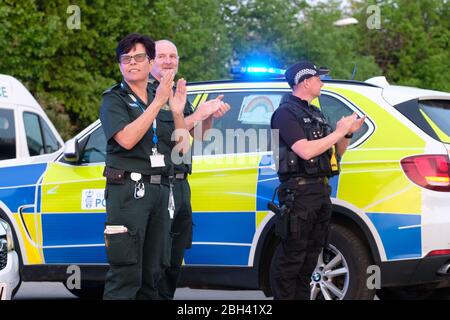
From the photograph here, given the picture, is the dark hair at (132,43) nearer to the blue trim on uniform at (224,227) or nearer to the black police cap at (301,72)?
the black police cap at (301,72)

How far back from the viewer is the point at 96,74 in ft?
83.4

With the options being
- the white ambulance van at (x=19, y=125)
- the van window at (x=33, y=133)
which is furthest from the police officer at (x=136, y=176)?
the van window at (x=33, y=133)

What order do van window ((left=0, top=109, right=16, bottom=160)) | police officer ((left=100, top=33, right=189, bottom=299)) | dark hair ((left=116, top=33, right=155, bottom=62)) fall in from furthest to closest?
van window ((left=0, top=109, right=16, bottom=160)), dark hair ((left=116, top=33, right=155, bottom=62)), police officer ((left=100, top=33, right=189, bottom=299))

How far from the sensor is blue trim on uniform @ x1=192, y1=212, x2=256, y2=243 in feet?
24.4

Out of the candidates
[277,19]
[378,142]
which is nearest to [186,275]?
[378,142]

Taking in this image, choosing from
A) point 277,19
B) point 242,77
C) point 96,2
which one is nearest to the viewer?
point 242,77

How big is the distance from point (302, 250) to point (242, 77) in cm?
180

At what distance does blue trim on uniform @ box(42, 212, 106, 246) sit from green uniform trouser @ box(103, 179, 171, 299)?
194cm

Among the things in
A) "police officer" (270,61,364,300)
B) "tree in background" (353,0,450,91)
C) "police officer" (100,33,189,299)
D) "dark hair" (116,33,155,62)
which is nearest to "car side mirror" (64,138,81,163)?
"police officer" (270,61,364,300)

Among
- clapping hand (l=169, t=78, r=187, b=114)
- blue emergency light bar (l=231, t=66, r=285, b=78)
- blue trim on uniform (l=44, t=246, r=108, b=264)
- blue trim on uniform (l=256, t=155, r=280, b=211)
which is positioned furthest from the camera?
blue emergency light bar (l=231, t=66, r=285, b=78)

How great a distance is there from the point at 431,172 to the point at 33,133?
6.94m

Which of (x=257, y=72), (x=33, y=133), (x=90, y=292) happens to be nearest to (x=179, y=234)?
(x=257, y=72)

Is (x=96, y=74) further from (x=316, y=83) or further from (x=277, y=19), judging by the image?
(x=316, y=83)

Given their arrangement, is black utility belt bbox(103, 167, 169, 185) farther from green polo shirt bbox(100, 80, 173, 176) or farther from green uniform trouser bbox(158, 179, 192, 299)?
green uniform trouser bbox(158, 179, 192, 299)
